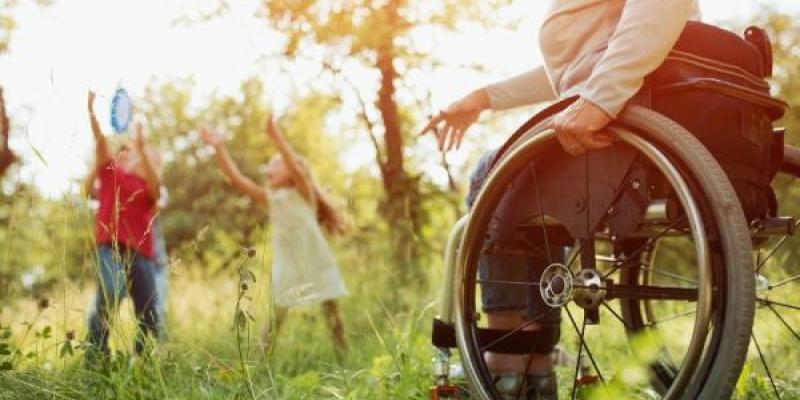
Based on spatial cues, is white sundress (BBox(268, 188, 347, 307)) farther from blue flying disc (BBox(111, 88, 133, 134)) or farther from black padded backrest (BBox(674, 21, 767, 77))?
black padded backrest (BBox(674, 21, 767, 77))

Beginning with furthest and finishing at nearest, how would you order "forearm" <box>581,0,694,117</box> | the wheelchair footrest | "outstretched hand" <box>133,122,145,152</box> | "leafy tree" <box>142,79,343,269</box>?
1. "leafy tree" <box>142,79,343,269</box>
2. "outstretched hand" <box>133,122,145,152</box>
3. the wheelchair footrest
4. "forearm" <box>581,0,694,117</box>

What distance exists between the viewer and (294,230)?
189 inches

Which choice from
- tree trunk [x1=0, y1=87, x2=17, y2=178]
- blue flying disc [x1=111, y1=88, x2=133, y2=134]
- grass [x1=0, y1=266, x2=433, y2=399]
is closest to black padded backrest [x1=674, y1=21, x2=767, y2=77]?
grass [x1=0, y1=266, x2=433, y2=399]

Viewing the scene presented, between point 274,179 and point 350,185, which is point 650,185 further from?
point 350,185

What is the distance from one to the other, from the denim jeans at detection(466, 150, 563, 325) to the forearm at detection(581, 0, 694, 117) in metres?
0.39

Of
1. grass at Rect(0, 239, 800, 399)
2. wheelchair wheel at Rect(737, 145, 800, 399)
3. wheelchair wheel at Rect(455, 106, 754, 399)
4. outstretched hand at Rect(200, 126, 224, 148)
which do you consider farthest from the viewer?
outstretched hand at Rect(200, 126, 224, 148)

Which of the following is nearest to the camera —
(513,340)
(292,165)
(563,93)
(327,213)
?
(563,93)

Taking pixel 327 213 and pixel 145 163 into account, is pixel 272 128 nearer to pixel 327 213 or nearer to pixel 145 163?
pixel 145 163

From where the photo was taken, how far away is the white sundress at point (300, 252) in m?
4.55

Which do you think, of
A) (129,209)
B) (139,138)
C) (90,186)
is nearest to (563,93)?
(90,186)

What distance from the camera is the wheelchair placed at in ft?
4.42

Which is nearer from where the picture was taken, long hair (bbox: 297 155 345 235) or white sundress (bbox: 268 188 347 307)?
white sundress (bbox: 268 188 347 307)

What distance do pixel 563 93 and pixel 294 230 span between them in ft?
10.5

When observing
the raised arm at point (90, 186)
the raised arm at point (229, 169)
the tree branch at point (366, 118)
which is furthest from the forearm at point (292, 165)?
the raised arm at point (90, 186)
